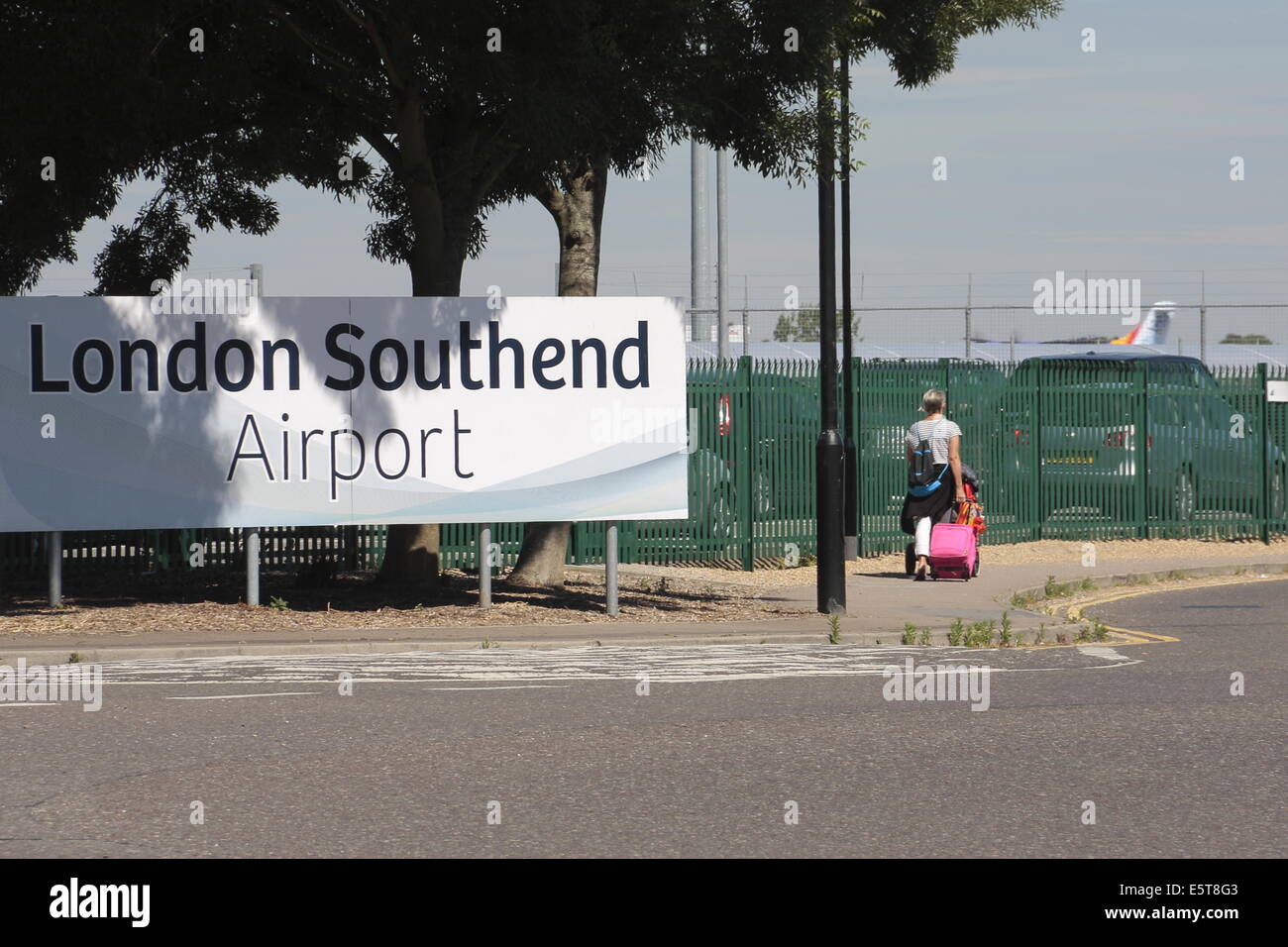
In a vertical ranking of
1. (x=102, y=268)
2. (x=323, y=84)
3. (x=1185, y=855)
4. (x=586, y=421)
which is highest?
(x=323, y=84)

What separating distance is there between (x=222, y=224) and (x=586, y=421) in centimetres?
606

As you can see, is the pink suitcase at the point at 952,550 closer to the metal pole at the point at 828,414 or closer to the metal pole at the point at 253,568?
the metal pole at the point at 828,414

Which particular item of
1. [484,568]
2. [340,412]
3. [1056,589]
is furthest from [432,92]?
[1056,589]

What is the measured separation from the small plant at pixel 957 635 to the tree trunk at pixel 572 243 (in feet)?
15.9

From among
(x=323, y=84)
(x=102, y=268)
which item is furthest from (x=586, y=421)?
(x=102, y=268)

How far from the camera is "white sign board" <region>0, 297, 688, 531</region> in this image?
14.4 m

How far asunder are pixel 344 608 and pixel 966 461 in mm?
9338

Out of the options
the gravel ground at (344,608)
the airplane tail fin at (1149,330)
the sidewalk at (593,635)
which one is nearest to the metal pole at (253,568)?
the gravel ground at (344,608)

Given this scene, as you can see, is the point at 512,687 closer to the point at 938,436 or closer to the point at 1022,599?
the point at 1022,599

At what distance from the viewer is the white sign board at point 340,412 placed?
1435 centimetres

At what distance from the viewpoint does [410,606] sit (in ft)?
49.4

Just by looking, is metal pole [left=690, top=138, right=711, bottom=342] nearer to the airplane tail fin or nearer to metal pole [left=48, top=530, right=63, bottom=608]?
metal pole [left=48, top=530, right=63, bottom=608]

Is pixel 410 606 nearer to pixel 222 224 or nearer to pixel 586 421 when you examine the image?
pixel 586 421

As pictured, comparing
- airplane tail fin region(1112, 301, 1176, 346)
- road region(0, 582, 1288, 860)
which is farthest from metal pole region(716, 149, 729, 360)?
airplane tail fin region(1112, 301, 1176, 346)
